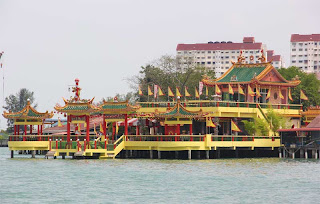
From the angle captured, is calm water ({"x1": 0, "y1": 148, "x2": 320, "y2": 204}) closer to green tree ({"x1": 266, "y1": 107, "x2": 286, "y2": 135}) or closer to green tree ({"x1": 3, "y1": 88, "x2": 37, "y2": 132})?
green tree ({"x1": 266, "y1": 107, "x2": 286, "y2": 135})

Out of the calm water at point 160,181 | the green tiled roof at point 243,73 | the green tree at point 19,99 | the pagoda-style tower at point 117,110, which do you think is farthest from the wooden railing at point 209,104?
the green tree at point 19,99

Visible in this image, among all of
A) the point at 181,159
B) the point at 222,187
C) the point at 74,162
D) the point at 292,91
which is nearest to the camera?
the point at 222,187

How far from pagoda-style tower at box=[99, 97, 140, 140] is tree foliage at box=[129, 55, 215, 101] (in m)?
22.6

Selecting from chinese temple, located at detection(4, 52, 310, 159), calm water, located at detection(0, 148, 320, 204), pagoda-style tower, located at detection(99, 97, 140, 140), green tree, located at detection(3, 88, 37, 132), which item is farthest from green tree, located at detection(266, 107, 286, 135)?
green tree, located at detection(3, 88, 37, 132)

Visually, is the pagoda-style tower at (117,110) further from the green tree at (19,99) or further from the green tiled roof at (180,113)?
the green tree at (19,99)

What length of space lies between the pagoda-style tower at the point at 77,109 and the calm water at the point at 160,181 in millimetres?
3516

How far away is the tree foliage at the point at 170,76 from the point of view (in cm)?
9006

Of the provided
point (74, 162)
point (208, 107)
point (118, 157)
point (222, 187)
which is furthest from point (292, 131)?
point (222, 187)

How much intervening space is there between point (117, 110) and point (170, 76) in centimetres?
2590

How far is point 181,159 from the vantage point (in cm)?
6512

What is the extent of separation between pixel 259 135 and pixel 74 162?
16.3 metres

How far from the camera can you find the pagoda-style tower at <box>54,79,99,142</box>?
2525 inches

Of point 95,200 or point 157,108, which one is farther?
point 157,108

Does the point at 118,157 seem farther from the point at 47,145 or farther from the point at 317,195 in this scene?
the point at 317,195
